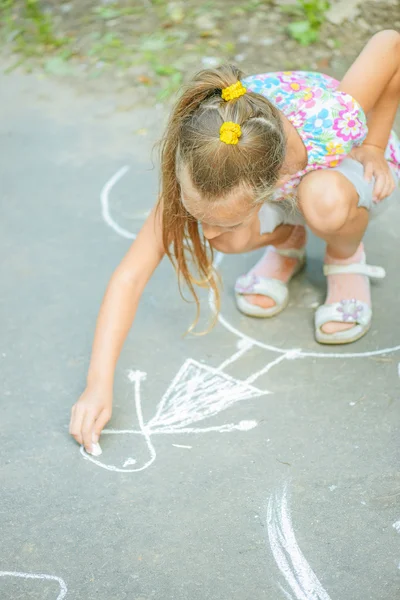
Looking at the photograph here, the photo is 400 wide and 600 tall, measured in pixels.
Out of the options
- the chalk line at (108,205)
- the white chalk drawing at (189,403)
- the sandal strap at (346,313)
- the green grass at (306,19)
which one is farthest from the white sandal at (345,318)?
the green grass at (306,19)

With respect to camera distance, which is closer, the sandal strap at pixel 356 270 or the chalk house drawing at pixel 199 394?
the chalk house drawing at pixel 199 394

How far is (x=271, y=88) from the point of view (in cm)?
200

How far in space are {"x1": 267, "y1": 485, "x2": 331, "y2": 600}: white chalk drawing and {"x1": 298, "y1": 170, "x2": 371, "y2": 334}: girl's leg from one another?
58 centimetres

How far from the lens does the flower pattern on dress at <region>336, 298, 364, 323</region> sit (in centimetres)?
212

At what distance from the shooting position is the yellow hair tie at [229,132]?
5.39ft

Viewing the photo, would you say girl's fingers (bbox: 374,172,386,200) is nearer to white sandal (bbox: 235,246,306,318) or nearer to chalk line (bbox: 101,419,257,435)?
white sandal (bbox: 235,246,306,318)

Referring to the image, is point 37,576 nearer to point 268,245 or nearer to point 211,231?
point 211,231

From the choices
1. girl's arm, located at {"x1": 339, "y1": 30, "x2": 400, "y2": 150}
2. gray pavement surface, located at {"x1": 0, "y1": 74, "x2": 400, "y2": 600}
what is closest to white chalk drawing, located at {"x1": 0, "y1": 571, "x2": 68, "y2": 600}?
gray pavement surface, located at {"x1": 0, "y1": 74, "x2": 400, "y2": 600}

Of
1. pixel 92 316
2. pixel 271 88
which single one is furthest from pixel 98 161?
pixel 271 88

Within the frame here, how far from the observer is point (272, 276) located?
7.47ft

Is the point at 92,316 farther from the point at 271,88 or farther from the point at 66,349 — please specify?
the point at 271,88

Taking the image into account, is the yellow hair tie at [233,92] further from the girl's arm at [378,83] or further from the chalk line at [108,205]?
the chalk line at [108,205]

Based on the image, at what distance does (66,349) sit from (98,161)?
100cm

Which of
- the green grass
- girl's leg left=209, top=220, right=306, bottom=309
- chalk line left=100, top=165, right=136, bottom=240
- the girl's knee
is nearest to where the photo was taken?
the girl's knee
